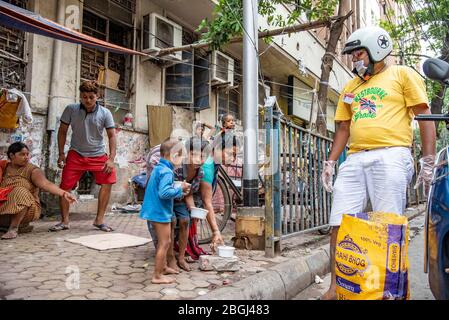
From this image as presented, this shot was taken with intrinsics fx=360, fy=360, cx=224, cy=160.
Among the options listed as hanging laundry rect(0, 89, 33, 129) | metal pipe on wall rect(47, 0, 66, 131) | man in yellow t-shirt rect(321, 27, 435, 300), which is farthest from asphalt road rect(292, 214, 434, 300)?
metal pipe on wall rect(47, 0, 66, 131)

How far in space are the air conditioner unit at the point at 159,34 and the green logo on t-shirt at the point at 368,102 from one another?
6405mm

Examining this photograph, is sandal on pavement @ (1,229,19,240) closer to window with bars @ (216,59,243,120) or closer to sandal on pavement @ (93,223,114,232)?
sandal on pavement @ (93,223,114,232)

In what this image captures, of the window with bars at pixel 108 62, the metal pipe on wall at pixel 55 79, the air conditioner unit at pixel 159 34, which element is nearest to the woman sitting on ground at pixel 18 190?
the metal pipe on wall at pixel 55 79

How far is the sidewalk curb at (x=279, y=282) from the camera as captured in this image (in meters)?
2.48

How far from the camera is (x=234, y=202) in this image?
499cm

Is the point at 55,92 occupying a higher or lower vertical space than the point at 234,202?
higher

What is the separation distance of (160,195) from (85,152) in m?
2.55

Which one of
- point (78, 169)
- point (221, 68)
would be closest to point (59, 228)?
point (78, 169)

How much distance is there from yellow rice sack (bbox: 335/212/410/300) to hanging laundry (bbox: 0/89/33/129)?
171 inches

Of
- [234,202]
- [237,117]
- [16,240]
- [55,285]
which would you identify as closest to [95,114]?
[16,240]

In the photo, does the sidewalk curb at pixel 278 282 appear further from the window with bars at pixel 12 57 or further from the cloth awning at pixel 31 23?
the window with bars at pixel 12 57
